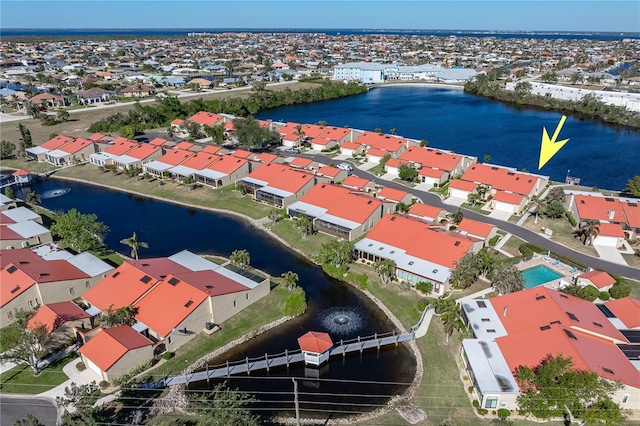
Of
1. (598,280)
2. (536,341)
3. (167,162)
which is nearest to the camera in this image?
(536,341)

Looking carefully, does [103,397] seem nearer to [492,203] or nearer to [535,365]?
[535,365]

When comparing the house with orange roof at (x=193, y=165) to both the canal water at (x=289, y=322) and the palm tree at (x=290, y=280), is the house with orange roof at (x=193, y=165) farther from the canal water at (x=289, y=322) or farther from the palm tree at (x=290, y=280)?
the palm tree at (x=290, y=280)

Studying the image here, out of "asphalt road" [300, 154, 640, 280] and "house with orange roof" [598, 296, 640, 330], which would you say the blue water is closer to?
"asphalt road" [300, 154, 640, 280]

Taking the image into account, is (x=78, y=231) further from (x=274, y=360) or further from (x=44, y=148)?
(x=44, y=148)

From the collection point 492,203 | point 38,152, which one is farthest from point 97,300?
point 38,152

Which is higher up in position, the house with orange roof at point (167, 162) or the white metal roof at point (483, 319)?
the white metal roof at point (483, 319)

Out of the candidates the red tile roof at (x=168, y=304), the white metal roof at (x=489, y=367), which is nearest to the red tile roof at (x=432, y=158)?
the white metal roof at (x=489, y=367)

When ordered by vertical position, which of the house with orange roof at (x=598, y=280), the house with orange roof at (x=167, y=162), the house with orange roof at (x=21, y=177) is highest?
the house with orange roof at (x=598, y=280)

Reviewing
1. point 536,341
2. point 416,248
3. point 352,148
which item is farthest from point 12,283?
point 352,148
